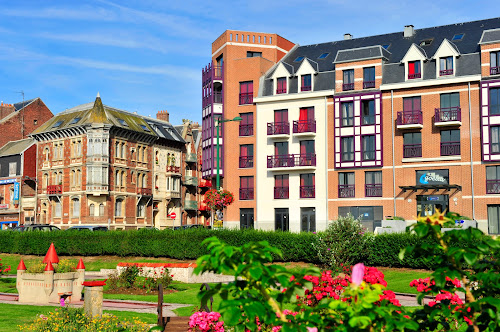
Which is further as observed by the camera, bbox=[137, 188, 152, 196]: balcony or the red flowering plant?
bbox=[137, 188, 152, 196]: balcony

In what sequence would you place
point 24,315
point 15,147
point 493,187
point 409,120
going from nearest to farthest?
point 24,315
point 493,187
point 409,120
point 15,147

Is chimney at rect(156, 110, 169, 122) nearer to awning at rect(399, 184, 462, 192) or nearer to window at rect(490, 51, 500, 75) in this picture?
awning at rect(399, 184, 462, 192)

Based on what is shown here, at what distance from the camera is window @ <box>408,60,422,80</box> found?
42.6m

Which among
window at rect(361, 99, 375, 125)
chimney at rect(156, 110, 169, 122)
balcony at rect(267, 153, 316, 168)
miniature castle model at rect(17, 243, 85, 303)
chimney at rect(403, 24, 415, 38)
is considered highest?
chimney at rect(403, 24, 415, 38)

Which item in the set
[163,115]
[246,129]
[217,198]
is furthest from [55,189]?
[217,198]

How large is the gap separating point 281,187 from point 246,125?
625cm

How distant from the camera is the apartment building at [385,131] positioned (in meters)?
40.2

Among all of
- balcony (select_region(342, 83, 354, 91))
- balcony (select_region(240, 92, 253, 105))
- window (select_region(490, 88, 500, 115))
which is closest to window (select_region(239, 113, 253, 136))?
balcony (select_region(240, 92, 253, 105))

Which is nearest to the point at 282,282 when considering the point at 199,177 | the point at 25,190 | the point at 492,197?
the point at 492,197

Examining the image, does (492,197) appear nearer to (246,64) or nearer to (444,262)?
(246,64)

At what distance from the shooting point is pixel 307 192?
4600 centimetres

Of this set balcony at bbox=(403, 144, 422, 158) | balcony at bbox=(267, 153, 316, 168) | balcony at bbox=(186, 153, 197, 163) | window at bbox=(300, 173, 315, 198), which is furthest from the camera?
balcony at bbox=(186, 153, 197, 163)

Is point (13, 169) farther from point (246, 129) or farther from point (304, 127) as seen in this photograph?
point (304, 127)

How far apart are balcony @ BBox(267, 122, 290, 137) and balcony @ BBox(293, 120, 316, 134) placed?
25.9 inches
